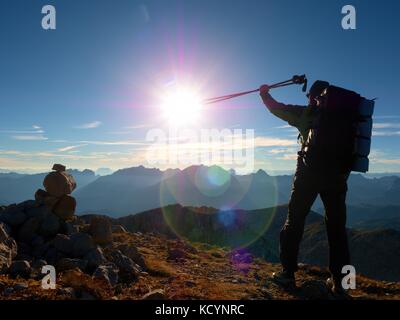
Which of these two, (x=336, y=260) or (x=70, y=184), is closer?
(x=336, y=260)

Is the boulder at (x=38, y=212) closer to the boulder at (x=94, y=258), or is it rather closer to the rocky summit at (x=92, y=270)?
the rocky summit at (x=92, y=270)

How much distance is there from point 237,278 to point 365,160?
21.0 ft

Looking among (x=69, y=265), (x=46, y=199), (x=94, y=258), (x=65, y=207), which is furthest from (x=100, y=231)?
(x=69, y=265)

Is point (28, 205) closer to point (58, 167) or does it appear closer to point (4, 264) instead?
point (58, 167)

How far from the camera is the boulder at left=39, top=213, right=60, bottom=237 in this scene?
50.9 feet

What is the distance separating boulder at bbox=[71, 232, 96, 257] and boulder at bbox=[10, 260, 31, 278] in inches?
105

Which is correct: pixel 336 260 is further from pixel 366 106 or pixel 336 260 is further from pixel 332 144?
pixel 366 106

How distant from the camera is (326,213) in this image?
34.2 feet

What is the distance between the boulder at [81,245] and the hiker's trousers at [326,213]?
709 centimetres

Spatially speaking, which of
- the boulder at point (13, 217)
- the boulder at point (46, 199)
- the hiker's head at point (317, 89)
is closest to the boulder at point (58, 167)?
the boulder at point (46, 199)

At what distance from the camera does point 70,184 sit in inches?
723

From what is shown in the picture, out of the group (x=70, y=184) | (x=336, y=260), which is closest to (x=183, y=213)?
(x=70, y=184)

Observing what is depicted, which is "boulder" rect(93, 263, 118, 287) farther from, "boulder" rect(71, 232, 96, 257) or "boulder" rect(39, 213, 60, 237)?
"boulder" rect(39, 213, 60, 237)

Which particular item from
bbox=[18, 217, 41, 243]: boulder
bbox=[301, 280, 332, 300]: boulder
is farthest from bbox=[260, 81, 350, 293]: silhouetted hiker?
bbox=[18, 217, 41, 243]: boulder
